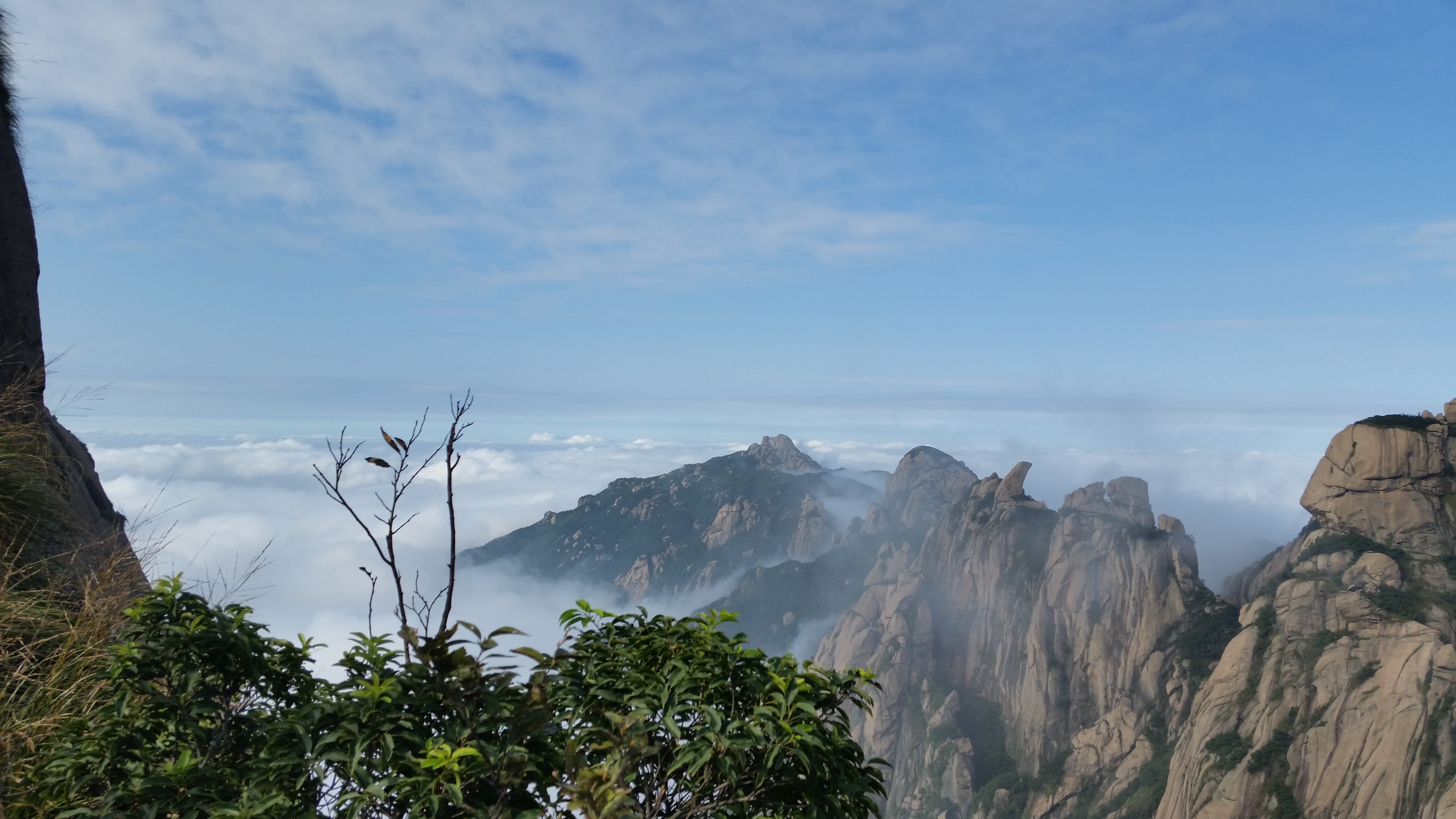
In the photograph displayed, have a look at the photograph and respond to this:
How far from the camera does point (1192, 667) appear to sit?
498ft

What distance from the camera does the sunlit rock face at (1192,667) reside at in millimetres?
106812

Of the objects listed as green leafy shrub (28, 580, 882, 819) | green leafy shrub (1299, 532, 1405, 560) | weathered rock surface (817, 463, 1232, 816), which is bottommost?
weathered rock surface (817, 463, 1232, 816)

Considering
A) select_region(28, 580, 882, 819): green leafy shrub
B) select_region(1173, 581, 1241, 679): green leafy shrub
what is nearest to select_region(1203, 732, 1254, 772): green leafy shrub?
select_region(1173, 581, 1241, 679): green leafy shrub

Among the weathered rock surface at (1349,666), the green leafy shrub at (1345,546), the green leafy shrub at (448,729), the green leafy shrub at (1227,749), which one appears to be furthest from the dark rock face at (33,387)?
the green leafy shrub at (1345,546)

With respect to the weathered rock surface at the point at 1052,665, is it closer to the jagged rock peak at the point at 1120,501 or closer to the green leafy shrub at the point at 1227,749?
the jagged rock peak at the point at 1120,501

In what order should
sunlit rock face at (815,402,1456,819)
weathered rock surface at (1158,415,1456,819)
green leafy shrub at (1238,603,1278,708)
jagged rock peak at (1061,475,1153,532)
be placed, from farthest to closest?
jagged rock peak at (1061,475,1153,532)
green leafy shrub at (1238,603,1278,708)
sunlit rock face at (815,402,1456,819)
weathered rock surface at (1158,415,1456,819)

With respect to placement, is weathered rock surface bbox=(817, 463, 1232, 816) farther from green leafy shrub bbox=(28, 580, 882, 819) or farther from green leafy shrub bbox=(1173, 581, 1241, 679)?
green leafy shrub bbox=(28, 580, 882, 819)

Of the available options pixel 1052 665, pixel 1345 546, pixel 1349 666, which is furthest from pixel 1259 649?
pixel 1052 665

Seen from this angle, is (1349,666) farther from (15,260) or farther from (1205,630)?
(15,260)

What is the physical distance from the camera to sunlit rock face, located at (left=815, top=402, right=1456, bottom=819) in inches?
4205

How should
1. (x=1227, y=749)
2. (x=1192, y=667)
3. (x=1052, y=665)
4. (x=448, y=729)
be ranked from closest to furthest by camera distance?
1. (x=448, y=729)
2. (x=1227, y=749)
3. (x=1192, y=667)
4. (x=1052, y=665)

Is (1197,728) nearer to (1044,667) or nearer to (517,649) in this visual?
(1044,667)

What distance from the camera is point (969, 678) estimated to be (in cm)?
19312

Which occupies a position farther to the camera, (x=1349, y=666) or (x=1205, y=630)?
(x=1205, y=630)
